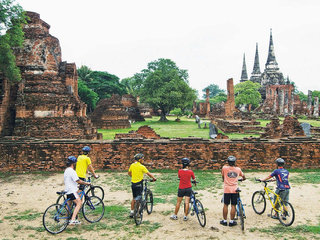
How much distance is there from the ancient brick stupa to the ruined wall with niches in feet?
14.1

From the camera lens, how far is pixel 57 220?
4863 mm

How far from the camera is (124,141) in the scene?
30.6ft

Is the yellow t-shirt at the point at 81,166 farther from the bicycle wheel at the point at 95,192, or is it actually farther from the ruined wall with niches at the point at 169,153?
the ruined wall with niches at the point at 169,153

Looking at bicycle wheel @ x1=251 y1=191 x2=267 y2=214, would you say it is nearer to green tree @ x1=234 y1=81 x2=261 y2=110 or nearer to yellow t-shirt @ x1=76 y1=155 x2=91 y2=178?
Result: yellow t-shirt @ x1=76 y1=155 x2=91 y2=178

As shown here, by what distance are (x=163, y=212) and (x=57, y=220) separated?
2.09 metres

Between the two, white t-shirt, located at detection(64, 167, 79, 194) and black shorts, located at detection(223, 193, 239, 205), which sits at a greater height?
white t-shirt, located at detection(64, 167, 79, 194)

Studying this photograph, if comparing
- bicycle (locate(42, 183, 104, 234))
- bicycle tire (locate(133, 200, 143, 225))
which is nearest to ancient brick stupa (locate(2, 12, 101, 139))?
bicycle (locate(42, 183, 104, 234))

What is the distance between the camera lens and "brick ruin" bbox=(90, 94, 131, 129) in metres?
26.7

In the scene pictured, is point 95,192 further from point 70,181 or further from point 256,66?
point 256,66

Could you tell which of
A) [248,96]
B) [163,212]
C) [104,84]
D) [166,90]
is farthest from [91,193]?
[248,96]

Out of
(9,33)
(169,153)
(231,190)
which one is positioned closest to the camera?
(231,190)

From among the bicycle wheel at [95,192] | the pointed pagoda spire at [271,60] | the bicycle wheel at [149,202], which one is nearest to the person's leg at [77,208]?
the bicycle wheel at [95,192]

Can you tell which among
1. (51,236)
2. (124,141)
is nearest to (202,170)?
(124,141)

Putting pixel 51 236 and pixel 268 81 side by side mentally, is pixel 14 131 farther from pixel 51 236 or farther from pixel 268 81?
pixel 268 81
